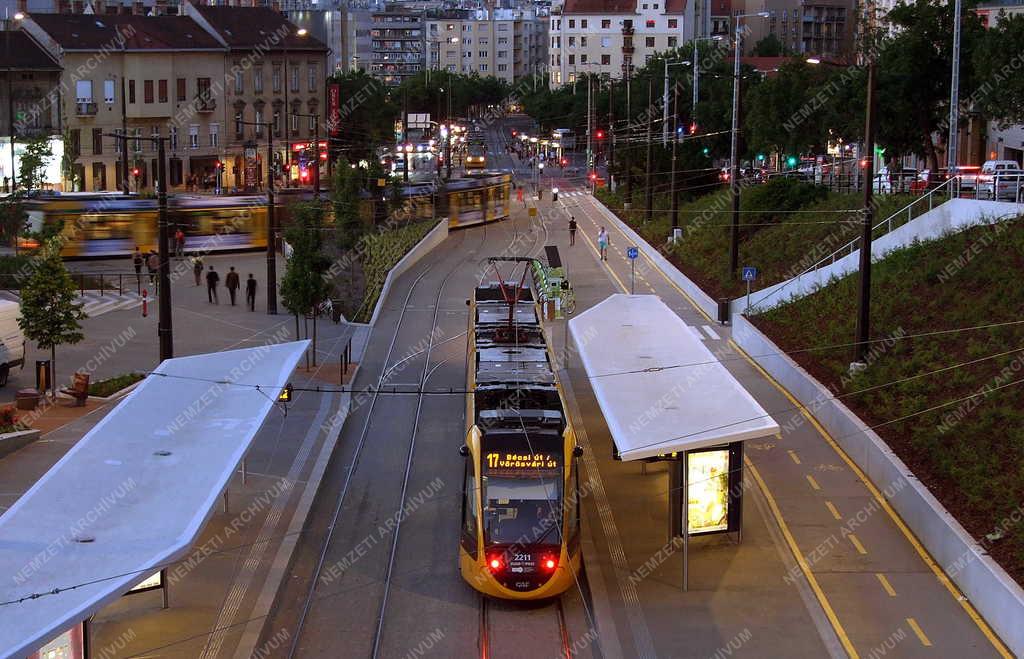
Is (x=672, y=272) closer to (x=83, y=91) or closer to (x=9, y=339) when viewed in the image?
(x=9, y=339)

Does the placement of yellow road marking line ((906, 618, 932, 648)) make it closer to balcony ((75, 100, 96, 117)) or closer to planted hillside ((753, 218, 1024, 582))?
planted hillside ((753, 218, 1024, 582))

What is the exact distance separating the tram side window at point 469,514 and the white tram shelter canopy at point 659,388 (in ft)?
7.44

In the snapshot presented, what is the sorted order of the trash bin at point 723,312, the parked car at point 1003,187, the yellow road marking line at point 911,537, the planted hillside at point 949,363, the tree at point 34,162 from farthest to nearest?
the tree at point 34,162 < the trash bin at point 723,312 < the parked car at point 1003,187 < the planted hillside at point 949,363 < the yellow road marking line at point 911,537

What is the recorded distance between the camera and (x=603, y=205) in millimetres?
80000

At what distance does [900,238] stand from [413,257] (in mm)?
25199

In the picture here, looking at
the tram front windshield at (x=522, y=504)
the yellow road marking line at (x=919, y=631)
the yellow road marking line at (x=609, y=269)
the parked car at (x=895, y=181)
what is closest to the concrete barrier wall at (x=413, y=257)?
the yellow road marking line at (x=609, y=269)

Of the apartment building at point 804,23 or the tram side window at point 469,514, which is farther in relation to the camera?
the apartment building at point 804,23

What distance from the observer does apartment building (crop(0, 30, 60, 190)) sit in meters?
79.2

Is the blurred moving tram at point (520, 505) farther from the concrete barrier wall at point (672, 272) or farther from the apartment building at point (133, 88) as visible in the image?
the apartment building at point (133, 88)

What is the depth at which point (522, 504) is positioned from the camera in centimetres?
1952

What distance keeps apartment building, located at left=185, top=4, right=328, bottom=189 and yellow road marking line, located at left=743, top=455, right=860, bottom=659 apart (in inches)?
2538

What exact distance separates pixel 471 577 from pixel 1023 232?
16885 millimetres

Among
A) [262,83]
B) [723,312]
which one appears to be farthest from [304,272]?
[262,83]

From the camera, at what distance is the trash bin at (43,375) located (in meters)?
30.3
